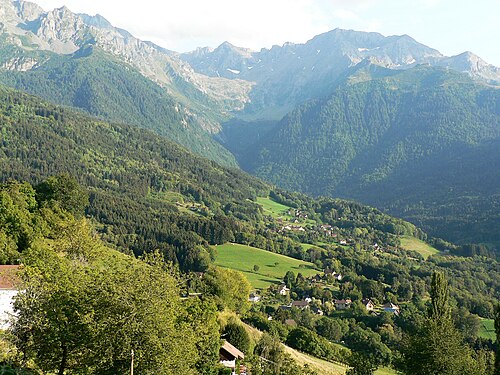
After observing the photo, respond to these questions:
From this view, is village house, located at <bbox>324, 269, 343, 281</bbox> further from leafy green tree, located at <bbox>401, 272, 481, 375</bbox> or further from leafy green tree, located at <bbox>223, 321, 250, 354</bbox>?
leafy green tree, located at <bbox>401, 272, 481, 375</bbox>

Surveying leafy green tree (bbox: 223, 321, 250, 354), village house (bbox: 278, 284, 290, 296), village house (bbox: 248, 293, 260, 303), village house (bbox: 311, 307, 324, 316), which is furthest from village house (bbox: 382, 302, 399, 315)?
leafy green tree (bbox: 223, 321, 250, 354)

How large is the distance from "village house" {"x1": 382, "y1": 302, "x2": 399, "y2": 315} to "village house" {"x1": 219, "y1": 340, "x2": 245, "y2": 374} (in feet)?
299

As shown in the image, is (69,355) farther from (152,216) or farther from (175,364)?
(152,216)

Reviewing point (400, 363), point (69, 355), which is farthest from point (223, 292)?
point (69, 355)

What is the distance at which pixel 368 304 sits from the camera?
459 ft

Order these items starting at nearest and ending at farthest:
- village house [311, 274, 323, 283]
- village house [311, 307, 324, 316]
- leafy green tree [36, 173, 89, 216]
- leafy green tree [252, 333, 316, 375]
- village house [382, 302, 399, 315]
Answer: leafy green tree [252, 333, 316, 375] → leafy green tree [36, 173, 89, 216] → village house [311, 307, 324, 316] → village house [382, 302, 399, 315] → village house [311, 274, 323, 283]

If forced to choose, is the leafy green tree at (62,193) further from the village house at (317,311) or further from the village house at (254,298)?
the village house at (317,311)

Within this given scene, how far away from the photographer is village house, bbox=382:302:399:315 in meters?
138

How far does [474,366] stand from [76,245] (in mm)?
50309

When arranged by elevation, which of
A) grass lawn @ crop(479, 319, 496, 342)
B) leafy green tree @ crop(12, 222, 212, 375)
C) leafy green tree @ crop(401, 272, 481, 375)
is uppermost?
leafy green tree @ crop(12, 222, 212, 375)

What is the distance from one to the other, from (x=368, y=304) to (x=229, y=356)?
94323 millimetres

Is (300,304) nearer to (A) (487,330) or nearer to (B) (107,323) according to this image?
(A) (487,330)

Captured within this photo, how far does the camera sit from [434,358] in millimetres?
45312

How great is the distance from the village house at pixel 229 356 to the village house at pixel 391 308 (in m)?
91.1
